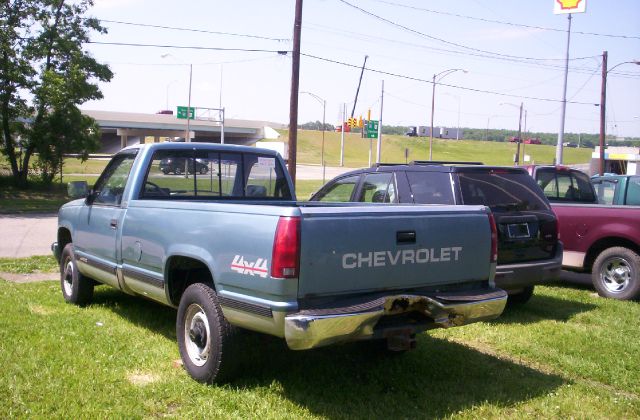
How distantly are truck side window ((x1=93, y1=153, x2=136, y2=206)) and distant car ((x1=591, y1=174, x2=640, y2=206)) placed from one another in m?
7.78

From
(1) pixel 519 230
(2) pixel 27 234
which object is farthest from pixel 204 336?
(2) pixel 27 234

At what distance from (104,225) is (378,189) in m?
3.34

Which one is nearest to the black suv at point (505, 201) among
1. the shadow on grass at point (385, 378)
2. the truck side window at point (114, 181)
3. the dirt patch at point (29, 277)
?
the shadow on grass at point (385, 378)

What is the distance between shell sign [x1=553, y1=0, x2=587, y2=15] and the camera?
27.7m

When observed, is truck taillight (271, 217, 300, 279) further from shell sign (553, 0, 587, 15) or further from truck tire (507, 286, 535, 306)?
shell sign (553, 0, 587, 15)

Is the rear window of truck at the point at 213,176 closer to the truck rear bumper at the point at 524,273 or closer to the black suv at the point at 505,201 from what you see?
the black suv at the point at 505,201

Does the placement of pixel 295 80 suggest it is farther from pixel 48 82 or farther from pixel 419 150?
pixel 419 150

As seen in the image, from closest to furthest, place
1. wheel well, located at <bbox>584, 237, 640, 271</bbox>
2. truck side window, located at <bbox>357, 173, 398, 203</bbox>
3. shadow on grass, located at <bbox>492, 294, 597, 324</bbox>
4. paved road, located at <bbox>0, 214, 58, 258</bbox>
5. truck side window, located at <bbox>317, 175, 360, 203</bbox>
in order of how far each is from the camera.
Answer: shadow on grass, located at <bbox>492, 294, 597, 324</bbox> → truck side window, located at <bbox>357, 173, 398, 203</bbox> → truck side window, located at <bbox>317, 175, 360, 203</bbox> → wheel well, located at <bbox>584, 237, 640, 271</bbox> → paved road, located at <bbox>0, 214, 58, 258</bbox>


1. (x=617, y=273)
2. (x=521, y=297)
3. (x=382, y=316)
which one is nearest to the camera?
(x=382, y=316)

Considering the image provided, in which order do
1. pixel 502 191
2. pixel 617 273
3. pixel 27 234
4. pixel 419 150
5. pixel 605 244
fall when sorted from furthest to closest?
pixel 419 150 < pixel 27 234 < pixel 605 244 < pixel 617 273 < pixel 502 191

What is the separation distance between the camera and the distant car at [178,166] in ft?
20.0

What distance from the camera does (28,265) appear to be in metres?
10.1

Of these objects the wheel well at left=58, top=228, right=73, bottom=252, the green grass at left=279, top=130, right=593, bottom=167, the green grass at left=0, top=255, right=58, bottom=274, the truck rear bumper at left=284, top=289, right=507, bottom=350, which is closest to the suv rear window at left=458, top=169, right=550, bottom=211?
the truck rear bumper at left=284, top=289, right=507, bottom=350

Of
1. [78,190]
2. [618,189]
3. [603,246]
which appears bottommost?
[603,246]
